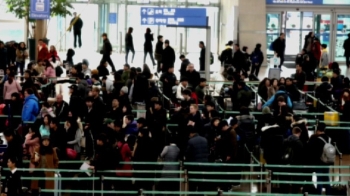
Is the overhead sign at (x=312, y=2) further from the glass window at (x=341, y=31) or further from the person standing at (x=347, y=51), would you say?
the person standing at (x=347, y=51)

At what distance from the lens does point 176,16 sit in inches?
1240

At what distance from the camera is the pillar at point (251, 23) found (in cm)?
3872

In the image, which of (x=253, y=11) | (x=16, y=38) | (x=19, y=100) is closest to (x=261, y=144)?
(x=19, y=100)

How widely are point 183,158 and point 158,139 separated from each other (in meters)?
0.61

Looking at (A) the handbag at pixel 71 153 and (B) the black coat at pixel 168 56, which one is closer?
(A) the handbag at pixel 71 153

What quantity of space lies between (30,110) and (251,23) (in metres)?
19.8

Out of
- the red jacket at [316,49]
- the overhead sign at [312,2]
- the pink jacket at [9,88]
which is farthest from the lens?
the overhead sign at [312,2]

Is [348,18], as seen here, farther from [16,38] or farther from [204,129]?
[204,129]

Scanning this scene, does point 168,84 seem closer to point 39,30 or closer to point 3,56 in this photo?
point 3,56

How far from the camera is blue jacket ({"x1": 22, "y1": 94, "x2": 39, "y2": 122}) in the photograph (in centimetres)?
2031

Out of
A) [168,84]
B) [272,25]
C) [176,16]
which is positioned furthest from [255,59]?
[168,84]

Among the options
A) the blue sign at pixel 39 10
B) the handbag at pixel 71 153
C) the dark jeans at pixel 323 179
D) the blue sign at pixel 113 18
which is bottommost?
the dark jeans at pixel 323 179

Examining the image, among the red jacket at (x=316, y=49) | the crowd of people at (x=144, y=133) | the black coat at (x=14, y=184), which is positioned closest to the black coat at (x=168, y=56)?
the red jacket at (x=316, y=49)

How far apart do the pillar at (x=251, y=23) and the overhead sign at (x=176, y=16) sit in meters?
6.46
